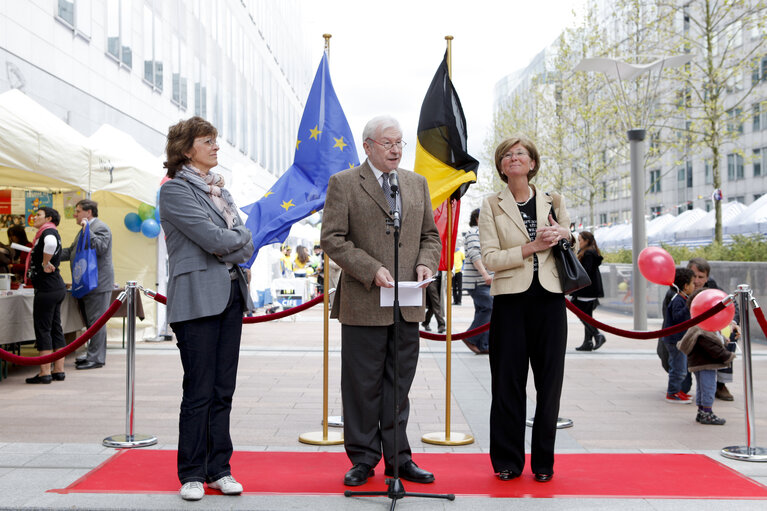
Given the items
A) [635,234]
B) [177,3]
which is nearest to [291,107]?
[177,3]

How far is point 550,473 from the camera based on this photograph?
194 inches

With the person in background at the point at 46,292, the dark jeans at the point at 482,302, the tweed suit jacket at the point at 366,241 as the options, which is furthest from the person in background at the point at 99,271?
the tweed suit jacket at the point at 366,241

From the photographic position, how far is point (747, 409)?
575 centimetres

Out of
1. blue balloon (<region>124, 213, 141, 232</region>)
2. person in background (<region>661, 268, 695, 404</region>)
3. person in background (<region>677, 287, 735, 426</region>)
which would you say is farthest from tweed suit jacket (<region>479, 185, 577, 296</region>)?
blue balloon (<region>124, 213, 141, 232</region>)

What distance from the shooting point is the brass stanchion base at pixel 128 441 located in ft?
19.2

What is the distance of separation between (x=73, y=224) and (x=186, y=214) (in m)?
9.68

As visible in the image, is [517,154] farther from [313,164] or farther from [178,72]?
[178,72]

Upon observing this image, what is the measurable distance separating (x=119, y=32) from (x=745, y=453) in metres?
19.0

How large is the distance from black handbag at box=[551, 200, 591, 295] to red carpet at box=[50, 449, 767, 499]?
119 centimetres

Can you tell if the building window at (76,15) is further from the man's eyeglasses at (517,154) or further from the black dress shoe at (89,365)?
the man's eyeglasses at (517,154)

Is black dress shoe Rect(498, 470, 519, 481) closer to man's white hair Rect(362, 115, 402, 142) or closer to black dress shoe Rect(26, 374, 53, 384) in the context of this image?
man's white hair Rect(362, 115, 402, 142)

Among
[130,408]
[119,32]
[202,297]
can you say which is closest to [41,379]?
[130,408]

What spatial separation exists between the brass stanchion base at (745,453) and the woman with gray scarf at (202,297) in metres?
3.38

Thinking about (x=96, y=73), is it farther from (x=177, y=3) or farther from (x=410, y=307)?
(x=410, y=307)
